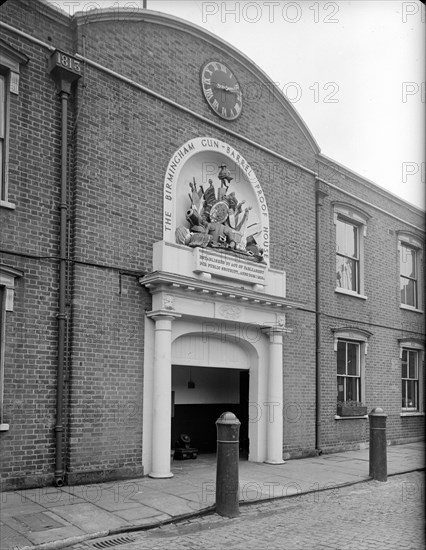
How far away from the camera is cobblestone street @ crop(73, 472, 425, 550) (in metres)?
6.87

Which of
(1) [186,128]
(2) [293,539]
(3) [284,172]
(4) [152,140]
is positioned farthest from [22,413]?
(3) [284,172]

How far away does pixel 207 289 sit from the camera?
1119 centimetres

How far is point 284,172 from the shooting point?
14.4 meters

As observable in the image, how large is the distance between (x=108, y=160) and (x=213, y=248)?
2632 mm

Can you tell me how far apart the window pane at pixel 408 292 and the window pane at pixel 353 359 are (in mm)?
3478

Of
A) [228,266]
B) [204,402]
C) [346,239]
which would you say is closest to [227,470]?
[228,266]

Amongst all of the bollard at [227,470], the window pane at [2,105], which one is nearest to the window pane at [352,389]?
the bollard at [227,470]

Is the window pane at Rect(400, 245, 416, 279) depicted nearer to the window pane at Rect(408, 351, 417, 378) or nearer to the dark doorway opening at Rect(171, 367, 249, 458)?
the window pane at Rect(408, 351, 417, 378)

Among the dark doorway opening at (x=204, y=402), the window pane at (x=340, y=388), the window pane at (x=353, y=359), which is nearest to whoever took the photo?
the dark doorway opening at (x=204, y=402)

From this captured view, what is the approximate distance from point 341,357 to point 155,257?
23.0ft

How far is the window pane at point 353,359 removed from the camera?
53.1 feet

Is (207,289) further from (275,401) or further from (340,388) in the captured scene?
(340,388)

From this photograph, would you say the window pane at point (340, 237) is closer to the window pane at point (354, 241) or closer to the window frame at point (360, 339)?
the window pane at point (354, 241)

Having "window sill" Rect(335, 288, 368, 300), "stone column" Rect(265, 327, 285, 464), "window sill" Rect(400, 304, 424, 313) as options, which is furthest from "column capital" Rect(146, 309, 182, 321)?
"window sill" Rect(400, 304, 424, 313)
